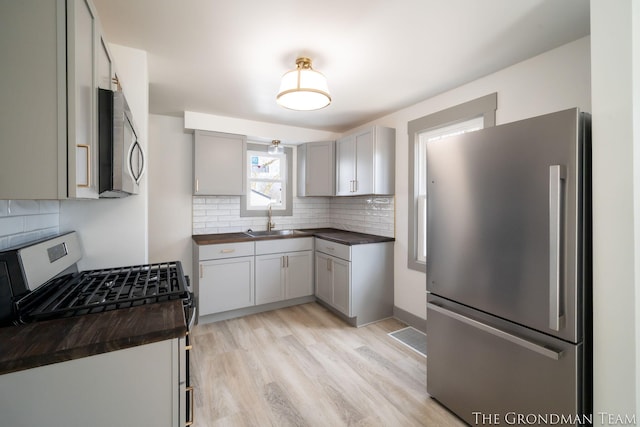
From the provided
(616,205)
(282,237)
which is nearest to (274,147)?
(282,237)

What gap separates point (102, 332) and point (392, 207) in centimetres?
284

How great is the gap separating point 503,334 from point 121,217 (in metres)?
2.42

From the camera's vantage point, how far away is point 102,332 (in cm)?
95

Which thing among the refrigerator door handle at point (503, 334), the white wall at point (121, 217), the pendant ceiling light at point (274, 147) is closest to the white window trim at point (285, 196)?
the pendant ceiling light at point (274, 147)

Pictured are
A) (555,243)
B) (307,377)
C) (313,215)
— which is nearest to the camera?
(555,243)

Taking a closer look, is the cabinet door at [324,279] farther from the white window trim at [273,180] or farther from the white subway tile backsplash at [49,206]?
the white subway tile backsplash at [49,206]

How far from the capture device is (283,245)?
3.39 m

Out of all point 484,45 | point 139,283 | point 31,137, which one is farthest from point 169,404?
point 484,45

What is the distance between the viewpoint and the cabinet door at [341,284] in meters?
2.96

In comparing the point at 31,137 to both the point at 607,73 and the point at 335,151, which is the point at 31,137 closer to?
the point at 607,73

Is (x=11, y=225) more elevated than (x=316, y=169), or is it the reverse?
(x=316, y=169)

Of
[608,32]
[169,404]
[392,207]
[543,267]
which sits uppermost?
[608,32]

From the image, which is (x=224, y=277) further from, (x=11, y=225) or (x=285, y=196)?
(x=11, y=225)

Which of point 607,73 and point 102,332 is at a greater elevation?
point 607,73
